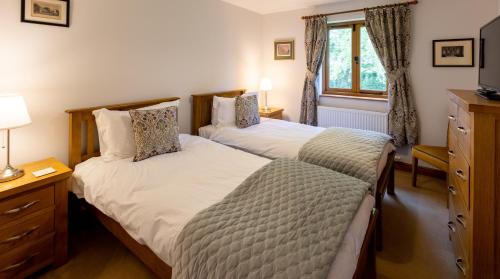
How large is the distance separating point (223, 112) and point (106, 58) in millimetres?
1423

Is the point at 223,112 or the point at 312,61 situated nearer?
the point at 223,112

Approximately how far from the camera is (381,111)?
380 centimetres

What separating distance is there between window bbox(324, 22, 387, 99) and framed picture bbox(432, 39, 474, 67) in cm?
65

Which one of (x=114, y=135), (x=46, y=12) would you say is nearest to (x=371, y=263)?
(x=114, y=135)

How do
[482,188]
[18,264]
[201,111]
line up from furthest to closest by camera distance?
[201,111] < [18,264] < [482,188]

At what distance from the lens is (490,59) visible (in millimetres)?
1777

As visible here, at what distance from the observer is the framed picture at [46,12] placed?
2037mm

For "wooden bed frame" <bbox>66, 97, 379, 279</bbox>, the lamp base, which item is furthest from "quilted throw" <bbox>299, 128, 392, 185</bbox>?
the lamp base

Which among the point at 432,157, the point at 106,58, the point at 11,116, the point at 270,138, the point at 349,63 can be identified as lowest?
the point at 432,157

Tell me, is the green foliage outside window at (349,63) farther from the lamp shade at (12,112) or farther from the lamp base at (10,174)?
the lamp base at (10,174)

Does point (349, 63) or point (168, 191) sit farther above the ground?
point (349, 63)

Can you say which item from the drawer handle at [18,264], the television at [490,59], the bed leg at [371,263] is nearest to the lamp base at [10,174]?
the drawer handle at [18,264]

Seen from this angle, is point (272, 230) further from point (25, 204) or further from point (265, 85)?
point (265, 85)

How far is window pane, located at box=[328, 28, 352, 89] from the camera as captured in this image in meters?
4.05
